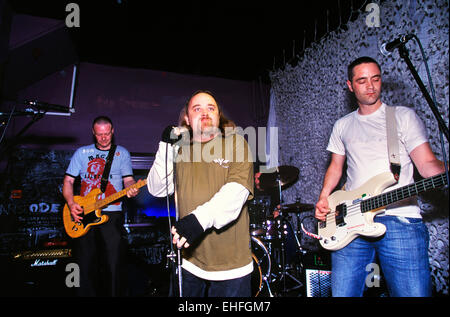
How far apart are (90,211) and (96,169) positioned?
523 millimetres

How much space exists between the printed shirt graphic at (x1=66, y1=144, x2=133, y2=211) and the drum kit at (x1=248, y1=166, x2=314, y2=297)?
2.02 meters

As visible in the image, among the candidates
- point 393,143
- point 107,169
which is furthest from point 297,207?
point 107,169

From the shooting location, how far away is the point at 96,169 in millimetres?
3521

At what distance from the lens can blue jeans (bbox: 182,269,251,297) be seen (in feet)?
5.48

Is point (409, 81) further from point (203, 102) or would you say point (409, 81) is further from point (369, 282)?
point (203, 102)

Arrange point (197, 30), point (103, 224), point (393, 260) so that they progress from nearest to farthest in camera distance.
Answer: point (393, 260) → point (103, 224) → point (197, 30)

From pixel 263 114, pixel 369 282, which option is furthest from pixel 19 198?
pixel 369 282

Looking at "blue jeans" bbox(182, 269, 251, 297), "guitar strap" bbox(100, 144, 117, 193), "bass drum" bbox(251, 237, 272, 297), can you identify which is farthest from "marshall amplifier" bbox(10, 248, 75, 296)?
"bass drum" bbox(251, 237, 272, 297)

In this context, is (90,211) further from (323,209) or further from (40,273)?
(323,209)

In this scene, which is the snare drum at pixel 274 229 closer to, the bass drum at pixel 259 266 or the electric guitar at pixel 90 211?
the bass drum at pixel 259 266

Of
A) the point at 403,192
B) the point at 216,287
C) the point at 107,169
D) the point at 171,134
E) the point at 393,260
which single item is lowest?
the point at 216,287

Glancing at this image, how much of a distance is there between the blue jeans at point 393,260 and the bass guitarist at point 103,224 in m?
2.28

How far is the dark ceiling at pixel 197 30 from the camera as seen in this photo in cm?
401
